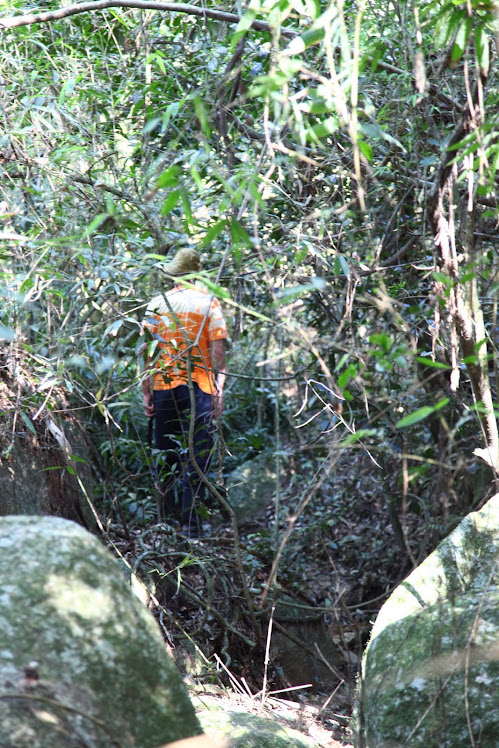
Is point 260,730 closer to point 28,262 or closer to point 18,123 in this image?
point 28,262

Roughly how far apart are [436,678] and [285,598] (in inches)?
92.0

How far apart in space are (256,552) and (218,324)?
1521 millimetres

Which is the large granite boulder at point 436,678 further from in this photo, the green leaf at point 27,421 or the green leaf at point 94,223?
the green leaf at point 27,421

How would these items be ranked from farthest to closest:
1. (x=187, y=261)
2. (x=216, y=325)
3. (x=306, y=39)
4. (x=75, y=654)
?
(x=216, y=325) < (x=187, y=261) < (x=306, y=39) < (x=75, y=654)

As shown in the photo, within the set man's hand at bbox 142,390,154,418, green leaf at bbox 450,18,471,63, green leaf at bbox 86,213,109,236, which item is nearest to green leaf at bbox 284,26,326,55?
green leaf at bbox 450,18,471,63

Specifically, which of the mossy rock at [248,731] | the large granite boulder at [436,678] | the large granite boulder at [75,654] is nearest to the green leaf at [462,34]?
the large granite boulder at [436,678]

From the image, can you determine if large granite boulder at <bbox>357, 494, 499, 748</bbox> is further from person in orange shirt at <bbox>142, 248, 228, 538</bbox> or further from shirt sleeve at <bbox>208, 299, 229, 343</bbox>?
shirt sleeve at <bbox>208, 299, 229, 343</bbox>

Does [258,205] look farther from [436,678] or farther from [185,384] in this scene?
[185,384]

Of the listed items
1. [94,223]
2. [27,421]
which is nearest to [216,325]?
[27,421]

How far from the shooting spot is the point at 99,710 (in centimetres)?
157

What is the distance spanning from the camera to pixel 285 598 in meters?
4.36

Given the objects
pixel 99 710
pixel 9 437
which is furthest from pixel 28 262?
pixel 99 710

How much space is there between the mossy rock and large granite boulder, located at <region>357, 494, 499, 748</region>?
0.40 meters

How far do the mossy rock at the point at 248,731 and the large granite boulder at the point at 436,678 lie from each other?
40 centimetres
